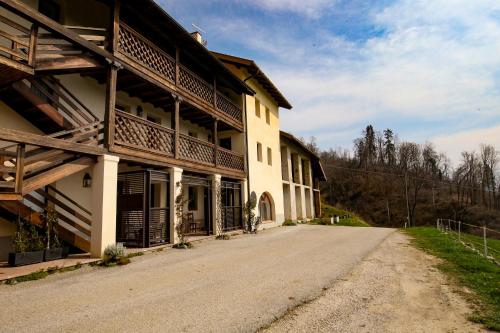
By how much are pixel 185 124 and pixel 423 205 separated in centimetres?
5649

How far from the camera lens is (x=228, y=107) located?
54.7 ft

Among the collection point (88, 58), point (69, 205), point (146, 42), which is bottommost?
point (69, 205)

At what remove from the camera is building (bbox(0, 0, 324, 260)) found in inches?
288

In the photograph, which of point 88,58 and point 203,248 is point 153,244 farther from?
point 88,58

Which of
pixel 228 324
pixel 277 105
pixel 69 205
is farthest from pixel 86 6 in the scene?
pixel 277 105

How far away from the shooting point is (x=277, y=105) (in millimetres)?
23875

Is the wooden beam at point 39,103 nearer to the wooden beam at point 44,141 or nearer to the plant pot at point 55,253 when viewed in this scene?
the wooden beam at point 44,141

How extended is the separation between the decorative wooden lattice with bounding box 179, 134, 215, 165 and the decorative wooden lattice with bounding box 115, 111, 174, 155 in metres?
0.73

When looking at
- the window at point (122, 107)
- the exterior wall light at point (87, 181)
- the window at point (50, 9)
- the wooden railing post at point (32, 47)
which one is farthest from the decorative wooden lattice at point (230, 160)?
the wooden railing post at point (32, 47)

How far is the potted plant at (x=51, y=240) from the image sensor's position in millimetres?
7641

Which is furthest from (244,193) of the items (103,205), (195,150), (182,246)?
(103,205)

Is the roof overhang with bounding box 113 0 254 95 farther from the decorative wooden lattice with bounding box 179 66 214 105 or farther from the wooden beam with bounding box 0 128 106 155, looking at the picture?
the wooden beam with bounding box 0 128 106 155

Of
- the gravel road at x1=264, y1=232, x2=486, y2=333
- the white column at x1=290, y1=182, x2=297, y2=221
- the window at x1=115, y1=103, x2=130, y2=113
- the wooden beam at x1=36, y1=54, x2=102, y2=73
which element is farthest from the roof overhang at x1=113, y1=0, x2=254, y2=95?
the white column at x1=290, y1=182, x2=297, y2=221

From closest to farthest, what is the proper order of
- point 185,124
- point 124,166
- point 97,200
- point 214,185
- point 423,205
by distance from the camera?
point 97,200
point 124,166
point 214,185
point 185,124
point 423,205
